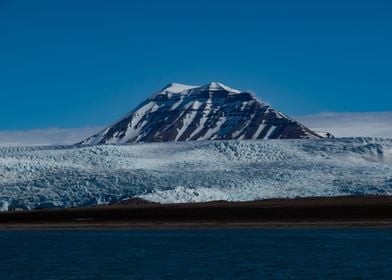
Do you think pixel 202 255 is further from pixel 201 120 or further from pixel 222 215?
pixel 201 120

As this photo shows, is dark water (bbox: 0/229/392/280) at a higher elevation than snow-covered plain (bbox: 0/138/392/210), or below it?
below

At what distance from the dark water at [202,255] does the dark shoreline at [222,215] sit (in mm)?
2387

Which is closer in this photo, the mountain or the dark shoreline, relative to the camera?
the dark shoreline

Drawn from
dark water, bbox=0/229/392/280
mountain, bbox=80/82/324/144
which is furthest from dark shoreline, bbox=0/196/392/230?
mountain, bbox=80/82/324/144

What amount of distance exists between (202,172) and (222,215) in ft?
32.4

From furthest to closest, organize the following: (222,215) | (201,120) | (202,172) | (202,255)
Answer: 1. (201,120)
2. (202,172)
3. (222,215)
4. (202,255)

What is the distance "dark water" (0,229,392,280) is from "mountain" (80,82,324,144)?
76.4 meters

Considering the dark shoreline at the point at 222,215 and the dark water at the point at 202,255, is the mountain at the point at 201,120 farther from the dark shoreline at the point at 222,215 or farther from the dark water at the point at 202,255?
the dark water at the point at 202,255

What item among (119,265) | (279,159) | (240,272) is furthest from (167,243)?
(279,159)

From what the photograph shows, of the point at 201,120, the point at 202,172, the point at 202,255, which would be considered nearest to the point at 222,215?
the point at 202,172

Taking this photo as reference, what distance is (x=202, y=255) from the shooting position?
31.8m

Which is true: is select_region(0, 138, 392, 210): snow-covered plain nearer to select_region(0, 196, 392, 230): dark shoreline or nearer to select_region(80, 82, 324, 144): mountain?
select_region(0, 196, 392, 230): dark shoreline

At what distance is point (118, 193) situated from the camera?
55.0m

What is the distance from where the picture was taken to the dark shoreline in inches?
1779
